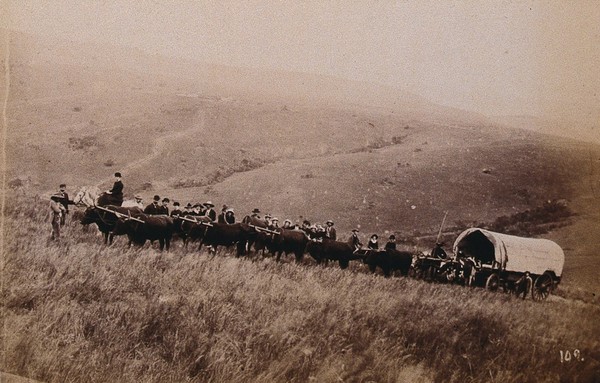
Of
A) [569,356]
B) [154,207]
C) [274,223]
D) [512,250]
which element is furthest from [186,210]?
[569,356]

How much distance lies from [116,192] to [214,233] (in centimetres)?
129

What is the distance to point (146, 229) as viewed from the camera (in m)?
7.53

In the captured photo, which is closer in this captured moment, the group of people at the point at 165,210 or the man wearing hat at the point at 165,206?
the group of people at the point at 165,210

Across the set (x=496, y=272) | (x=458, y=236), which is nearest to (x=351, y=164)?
(x=458, y=236)

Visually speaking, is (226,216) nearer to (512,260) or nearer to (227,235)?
(227,235)

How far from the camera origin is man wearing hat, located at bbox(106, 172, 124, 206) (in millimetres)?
7383

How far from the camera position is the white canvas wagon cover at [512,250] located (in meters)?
5.88

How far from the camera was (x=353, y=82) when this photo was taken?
703cm

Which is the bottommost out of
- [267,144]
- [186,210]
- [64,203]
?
[64,203]

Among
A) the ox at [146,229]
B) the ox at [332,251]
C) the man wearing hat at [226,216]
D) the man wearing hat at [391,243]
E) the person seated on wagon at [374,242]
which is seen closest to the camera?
the man wearing hat at [391,243]

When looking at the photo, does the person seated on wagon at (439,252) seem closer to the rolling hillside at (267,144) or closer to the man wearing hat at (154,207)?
the rolling hillside at (267,144)

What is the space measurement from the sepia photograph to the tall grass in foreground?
0.02 meters

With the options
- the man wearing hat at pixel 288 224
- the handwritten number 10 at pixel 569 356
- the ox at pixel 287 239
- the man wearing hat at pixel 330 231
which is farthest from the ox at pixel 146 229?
the handwritten number 10 at pixel 569 356

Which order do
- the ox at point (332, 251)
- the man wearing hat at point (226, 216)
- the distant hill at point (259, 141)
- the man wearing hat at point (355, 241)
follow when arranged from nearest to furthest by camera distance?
the distant hill at point (259, 141), the man wearing hat at point (355, 241), the ox at point (332, 251), the man wearing hat at point (226, 216)
